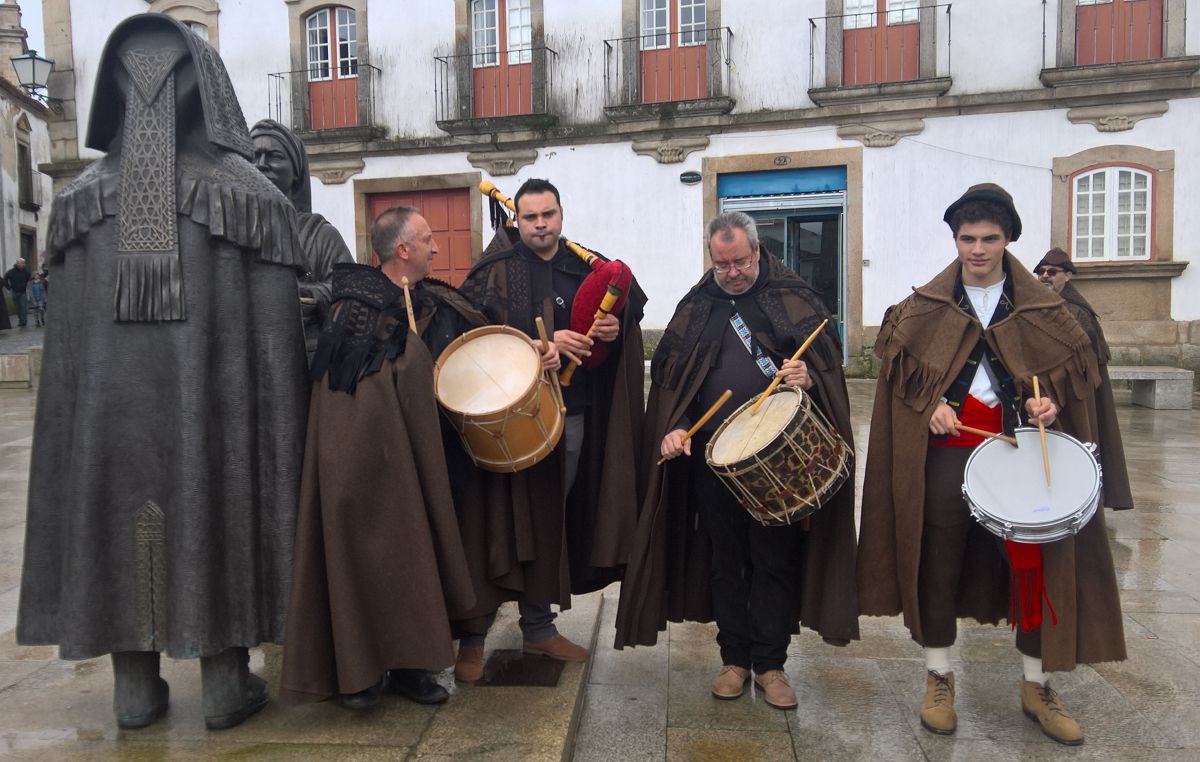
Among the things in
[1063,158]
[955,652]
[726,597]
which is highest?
[1063,158]

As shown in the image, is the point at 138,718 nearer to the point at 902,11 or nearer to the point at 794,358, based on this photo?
the point at 794,358

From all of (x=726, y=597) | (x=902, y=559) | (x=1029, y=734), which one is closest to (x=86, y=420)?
(x=726, y=597)

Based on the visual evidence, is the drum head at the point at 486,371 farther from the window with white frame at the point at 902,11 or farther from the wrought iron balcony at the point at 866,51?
the window with white frame at the point at 902,11

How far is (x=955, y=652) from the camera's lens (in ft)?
12.2

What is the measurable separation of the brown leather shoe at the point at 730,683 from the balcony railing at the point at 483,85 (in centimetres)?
1244

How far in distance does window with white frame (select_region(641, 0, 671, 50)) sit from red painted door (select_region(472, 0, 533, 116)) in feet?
5.96

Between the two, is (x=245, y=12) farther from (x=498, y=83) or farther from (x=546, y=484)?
(x=546, y=484)

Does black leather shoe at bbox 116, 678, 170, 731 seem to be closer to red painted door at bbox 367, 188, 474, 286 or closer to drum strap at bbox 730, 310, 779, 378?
drum strap at bbox 730, 310, 779, 378

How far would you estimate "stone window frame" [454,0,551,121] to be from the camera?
1446 centimetres

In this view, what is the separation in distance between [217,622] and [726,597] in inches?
65.0

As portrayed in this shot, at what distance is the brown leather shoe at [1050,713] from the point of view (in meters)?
2.95

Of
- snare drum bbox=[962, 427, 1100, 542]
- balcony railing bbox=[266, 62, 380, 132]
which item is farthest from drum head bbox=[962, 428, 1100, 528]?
balcony railing bbox=[266, 62, 380, 132]

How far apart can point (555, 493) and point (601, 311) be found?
2.33 feet

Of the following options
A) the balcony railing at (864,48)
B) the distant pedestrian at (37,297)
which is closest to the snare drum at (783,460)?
the balcony railing at (864,48)
